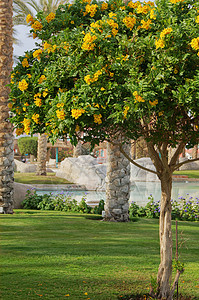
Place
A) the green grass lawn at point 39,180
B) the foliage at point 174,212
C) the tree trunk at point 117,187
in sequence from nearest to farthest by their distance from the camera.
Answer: the tree trunk at point 117,187
the foliage at point 174,212
the green grass lawn at point 39,180

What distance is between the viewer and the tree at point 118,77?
11.3ft

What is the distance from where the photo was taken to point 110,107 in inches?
137

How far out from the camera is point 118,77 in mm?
3621

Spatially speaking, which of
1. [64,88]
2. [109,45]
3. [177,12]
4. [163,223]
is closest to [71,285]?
[163,223]

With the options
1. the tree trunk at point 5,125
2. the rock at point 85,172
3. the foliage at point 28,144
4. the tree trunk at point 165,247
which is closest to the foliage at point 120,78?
the tree trunk at point 165,247

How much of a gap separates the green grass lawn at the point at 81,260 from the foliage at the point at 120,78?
1.78m

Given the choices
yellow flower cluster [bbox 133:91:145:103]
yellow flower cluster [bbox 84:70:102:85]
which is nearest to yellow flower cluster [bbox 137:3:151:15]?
yellow flower cluster [bbox 84:70:102:85]

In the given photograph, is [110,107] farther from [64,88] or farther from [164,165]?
[164,165]

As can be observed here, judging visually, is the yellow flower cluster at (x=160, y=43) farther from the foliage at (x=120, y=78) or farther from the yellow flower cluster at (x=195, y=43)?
the yellow flower cluster at (x=195, y=43)

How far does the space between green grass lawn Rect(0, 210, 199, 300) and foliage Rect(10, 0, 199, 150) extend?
5.83ft

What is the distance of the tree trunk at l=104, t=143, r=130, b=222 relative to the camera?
34.5 feet

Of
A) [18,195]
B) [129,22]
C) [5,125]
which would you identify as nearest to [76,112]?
[129,22]

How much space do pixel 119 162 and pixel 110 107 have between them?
23.2ft

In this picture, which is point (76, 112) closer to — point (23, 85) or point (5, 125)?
point (23, 85)
